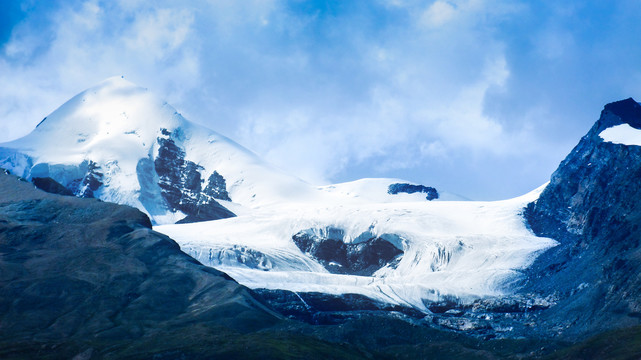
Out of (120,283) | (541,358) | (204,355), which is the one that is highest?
(120,283)

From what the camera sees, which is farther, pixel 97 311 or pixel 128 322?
pixel 97 311

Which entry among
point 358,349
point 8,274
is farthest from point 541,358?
point 8,274

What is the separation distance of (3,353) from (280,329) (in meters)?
61.8

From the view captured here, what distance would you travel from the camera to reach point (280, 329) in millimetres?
176875

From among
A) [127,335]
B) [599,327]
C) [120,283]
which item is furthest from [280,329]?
[599,327]

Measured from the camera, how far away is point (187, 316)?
7229 inches

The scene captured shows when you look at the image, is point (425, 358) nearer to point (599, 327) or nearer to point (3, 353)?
point (599, 327)

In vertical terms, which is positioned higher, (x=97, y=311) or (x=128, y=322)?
(x=97, y=311)

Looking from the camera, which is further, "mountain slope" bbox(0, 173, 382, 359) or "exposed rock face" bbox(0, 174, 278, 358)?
"exposed rock face" bbox(0, 174, 278, 358)

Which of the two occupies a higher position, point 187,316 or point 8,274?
point 8,274

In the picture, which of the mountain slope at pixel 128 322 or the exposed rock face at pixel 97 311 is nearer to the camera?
the mountain slope at pixel 128 322

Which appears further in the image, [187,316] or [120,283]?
[120,283]

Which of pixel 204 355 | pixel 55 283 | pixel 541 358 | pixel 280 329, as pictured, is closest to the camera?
pixel 204 355

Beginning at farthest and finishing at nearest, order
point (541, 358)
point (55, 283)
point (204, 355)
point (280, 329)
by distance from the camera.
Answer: point (55, 283)
point (280, 329)
point (541, 358)
point (204, 355)
